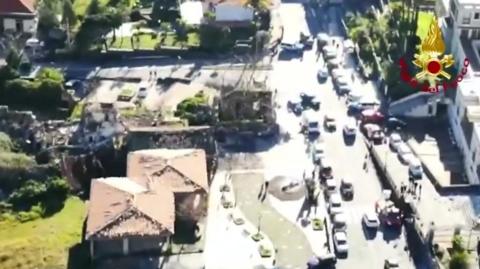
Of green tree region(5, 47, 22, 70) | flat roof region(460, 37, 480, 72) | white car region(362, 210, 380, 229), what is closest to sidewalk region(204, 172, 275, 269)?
white car region(362, 210, 380, 229)

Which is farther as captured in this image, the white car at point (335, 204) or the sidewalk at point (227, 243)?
the white car at point (335, 204)

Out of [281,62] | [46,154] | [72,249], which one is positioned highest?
[281,62]

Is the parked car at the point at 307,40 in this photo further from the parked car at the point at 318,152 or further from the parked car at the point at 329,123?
the parked car at the point at 318,152

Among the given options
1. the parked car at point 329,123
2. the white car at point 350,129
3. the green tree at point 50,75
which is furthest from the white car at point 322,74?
the green tree at point 50,75

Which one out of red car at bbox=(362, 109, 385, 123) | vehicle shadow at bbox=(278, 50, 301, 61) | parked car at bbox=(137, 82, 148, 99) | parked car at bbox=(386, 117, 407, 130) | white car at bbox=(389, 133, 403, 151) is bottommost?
white car at bbox=(389, 133, 403, 151)

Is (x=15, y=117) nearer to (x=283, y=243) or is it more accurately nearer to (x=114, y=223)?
(x=114, y=223)

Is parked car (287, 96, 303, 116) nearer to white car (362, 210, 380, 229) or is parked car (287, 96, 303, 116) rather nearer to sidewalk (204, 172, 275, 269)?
sidewalk (204, 172, 275, 269)

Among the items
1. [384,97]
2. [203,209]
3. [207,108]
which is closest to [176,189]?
[203,209]
